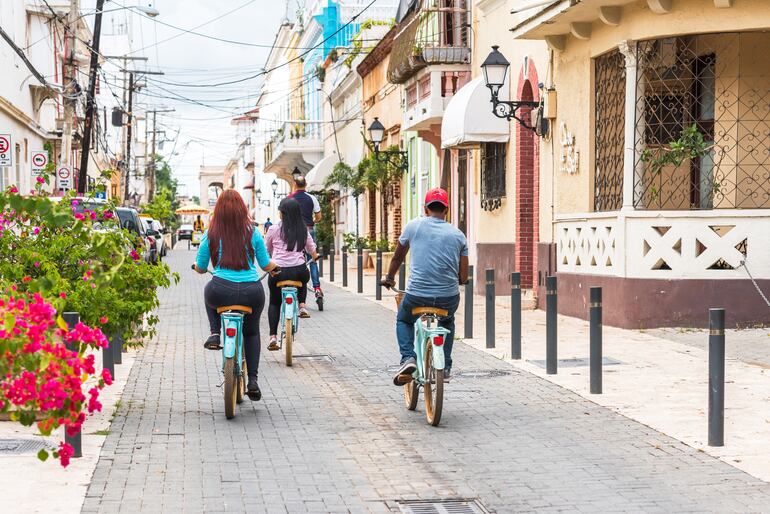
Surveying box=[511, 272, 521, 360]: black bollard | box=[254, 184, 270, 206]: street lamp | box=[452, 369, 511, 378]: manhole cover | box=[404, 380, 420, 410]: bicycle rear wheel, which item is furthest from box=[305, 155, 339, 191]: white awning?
box=[404, 380, 420, 410]: bicycle rear wheel

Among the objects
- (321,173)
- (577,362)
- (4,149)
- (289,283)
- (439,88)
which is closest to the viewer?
(577,362)

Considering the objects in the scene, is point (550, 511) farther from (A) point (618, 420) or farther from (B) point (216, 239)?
(B) point (216, 239)

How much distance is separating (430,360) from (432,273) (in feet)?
2.24

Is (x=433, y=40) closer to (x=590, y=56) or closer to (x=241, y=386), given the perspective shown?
(x=590, y=56)

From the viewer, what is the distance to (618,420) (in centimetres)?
907

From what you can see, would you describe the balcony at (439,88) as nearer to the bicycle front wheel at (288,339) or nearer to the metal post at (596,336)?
the bicycle front wheel at (288,339)

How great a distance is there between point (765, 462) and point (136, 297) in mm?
5517

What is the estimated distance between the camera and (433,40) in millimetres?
26797

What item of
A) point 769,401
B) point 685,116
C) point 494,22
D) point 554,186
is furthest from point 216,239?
point 494,22

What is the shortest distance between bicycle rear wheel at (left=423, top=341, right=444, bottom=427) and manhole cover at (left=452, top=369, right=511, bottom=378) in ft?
8.20

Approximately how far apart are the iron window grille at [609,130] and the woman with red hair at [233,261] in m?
8.13

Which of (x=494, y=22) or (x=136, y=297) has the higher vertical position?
(x=494, y=22)

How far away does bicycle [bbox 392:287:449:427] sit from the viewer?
8641 millimetres

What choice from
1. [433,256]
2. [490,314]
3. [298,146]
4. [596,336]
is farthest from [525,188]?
[298,146]
